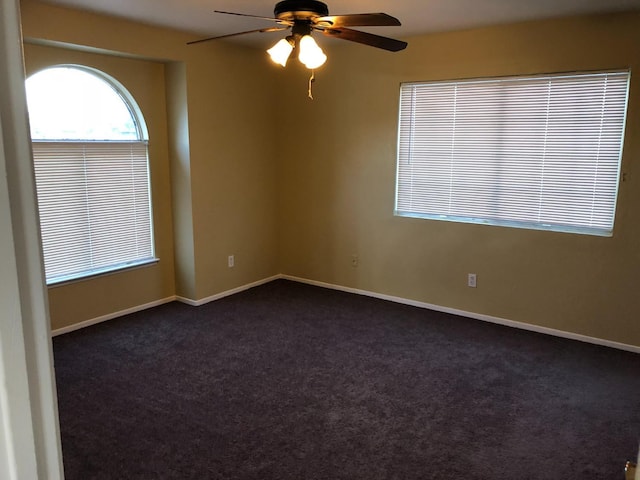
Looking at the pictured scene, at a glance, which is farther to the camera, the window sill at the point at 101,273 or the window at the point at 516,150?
the window sill at the point at 101,273

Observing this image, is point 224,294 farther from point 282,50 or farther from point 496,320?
point 282,50

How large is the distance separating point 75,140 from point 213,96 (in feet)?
4.22

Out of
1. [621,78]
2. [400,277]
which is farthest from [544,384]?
[621,78]

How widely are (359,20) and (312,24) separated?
0.28 m

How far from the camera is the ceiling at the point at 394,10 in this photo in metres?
3.38

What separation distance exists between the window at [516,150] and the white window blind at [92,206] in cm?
239

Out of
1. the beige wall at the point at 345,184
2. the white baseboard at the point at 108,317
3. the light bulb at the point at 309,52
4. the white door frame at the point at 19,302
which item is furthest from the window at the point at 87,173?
the white door frame at the point at 19,302

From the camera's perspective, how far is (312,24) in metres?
2.75

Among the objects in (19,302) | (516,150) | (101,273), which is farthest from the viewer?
(101,273)

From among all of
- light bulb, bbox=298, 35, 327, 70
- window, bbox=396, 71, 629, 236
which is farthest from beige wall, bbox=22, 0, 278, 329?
light bulb, bbox=298, 35, 327, 70

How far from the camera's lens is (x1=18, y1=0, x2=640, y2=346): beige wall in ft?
12.5

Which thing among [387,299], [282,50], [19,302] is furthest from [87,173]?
[19,302]

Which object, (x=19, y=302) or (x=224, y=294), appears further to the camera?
(x=224, y=294)

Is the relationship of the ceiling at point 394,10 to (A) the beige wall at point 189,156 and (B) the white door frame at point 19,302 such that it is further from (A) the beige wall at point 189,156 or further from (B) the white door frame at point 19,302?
(B) the white door frame at point 19,302
